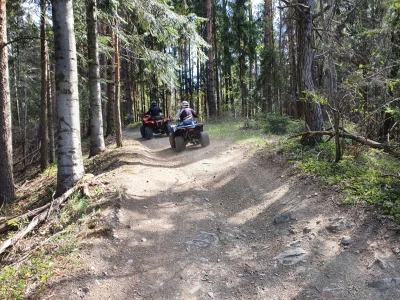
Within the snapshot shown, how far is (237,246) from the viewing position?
420cm

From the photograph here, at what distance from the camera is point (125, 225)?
4.54m

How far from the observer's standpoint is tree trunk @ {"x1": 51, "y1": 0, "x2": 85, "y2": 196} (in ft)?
18.7

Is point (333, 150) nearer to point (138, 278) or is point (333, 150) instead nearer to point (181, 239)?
point (181, 239)

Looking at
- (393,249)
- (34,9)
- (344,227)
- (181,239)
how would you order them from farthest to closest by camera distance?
(34,9)
(181,239)
(344,227)
(393,249)

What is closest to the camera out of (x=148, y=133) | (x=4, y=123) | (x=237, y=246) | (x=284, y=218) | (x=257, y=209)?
(x=237, y=246)

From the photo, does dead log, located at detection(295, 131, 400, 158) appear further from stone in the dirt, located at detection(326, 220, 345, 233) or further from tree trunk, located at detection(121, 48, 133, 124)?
tree trunk, located at detection(121, 48, 133, 124)

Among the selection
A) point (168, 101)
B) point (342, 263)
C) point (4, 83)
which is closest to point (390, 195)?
point (342, 263)

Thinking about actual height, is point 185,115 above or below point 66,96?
below

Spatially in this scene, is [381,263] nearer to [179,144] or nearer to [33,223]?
[33,223]

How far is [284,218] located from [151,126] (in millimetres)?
10257

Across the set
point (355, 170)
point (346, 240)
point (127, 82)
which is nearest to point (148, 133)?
point (127, 82)

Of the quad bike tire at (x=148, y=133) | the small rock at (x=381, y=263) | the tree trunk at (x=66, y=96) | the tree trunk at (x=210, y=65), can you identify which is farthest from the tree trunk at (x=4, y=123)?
→ the tree trunk at (x=210, y=65)

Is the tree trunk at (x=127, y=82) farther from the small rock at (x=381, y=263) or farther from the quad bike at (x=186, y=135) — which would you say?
the small rock at (x=381, y=263)

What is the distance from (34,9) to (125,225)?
868 cm
